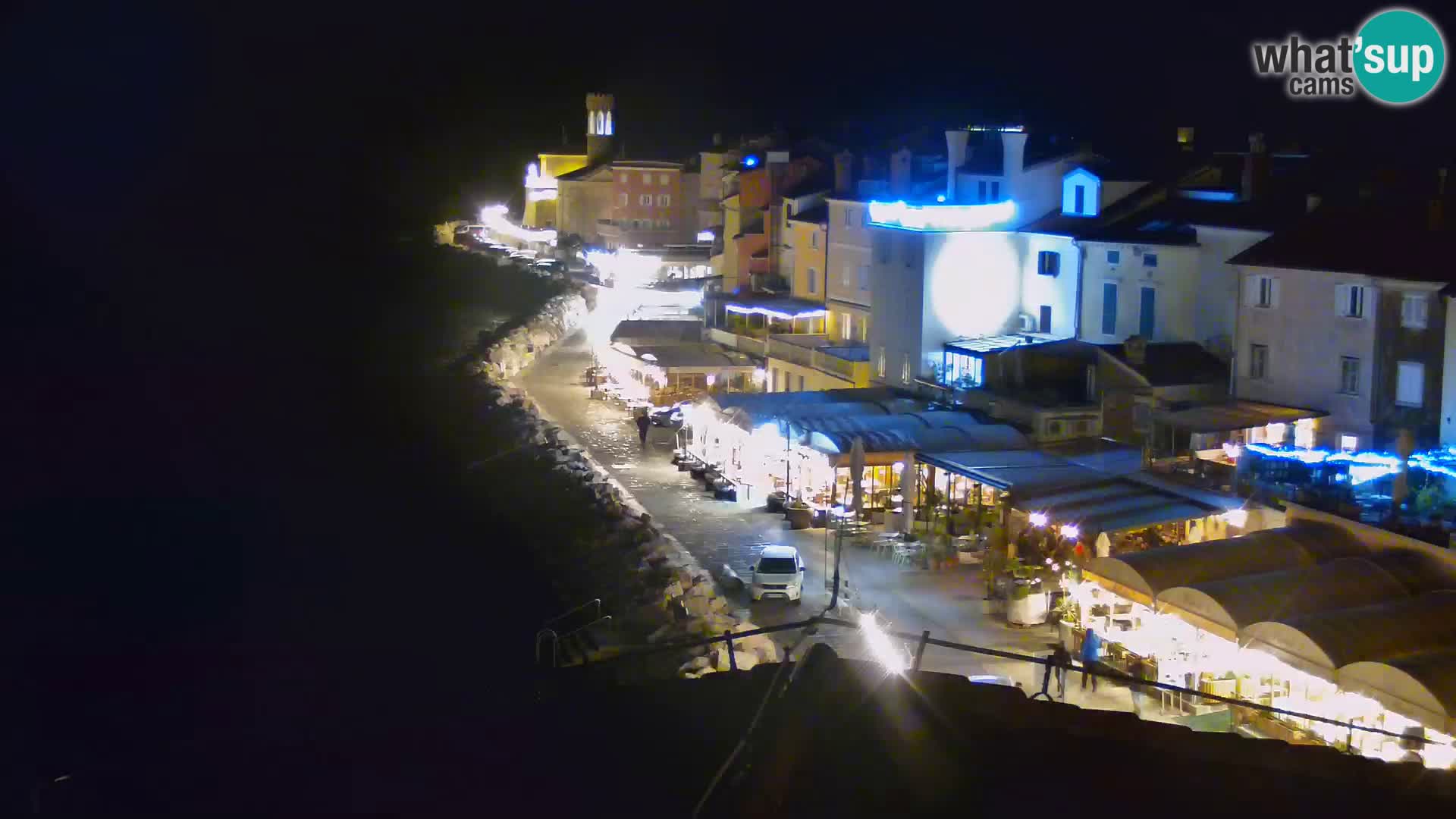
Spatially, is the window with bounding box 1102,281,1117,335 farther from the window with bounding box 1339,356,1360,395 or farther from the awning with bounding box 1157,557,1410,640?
the awning with bounding box 1157,557,1410,640

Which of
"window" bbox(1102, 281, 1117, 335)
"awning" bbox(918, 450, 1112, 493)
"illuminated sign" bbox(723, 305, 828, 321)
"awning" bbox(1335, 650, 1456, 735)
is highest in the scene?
"window" bbox(1102, 281, 1117, 335)

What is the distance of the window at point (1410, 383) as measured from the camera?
59.4 ft

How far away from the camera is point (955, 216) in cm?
2541

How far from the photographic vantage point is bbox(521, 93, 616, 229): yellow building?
60.7 m

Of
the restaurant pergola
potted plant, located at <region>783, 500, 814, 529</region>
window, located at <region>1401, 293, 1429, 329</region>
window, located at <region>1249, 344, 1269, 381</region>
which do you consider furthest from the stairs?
window, located at <region>1401, 293, 1429, 329</region>

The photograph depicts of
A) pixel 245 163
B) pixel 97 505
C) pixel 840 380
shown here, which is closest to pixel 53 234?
pixel 245 163

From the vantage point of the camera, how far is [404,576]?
73.5 ft

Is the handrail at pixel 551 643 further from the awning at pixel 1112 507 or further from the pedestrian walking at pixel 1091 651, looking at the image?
the awning at pixel 1112 507

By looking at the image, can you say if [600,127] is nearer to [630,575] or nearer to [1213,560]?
[630,575]

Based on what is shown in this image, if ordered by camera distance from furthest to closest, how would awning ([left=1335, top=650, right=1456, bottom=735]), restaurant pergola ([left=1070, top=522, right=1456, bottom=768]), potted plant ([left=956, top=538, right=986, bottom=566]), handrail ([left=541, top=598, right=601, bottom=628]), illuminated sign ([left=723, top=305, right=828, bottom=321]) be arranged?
illuminated sign ([left=723, top=305, right=828, bottom=321])
potted plant ([left=956, top=538, right=986, bottom=566])
handrail ([left=541, top=598, right=601, bottom=628])
restaurant pergola ([left=1070, top=522, right=1456, bottom=768])
awning ([left=1335, top=650, right=1456, bottom=735])

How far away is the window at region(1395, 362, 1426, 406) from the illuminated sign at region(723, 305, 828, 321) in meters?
14.1

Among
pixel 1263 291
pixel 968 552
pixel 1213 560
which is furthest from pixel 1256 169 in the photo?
pixel 1213 560

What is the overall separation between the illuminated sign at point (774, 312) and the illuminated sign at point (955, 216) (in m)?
5.85

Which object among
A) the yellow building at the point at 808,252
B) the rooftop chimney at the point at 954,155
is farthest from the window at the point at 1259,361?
the yellow building at the point at 808,252
